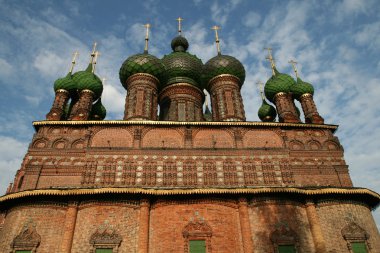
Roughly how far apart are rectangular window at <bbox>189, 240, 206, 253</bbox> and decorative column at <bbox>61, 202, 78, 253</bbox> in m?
3.60

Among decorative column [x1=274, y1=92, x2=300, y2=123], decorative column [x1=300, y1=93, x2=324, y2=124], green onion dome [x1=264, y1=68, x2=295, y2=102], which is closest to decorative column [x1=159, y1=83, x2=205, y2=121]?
green onion dome [x1=264, y1=68, x2=295, y2=102]

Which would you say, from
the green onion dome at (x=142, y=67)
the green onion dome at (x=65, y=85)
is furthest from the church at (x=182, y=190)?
the green onion dome at (x=142, y=67)

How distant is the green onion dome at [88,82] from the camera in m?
16.1

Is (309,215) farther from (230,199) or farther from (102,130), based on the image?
(102,130)

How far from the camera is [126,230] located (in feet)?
34.2

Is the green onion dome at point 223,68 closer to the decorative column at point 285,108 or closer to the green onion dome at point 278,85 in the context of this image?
the green onion dome at point 278,85

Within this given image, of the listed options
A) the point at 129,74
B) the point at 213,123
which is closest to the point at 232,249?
the point at 213,123

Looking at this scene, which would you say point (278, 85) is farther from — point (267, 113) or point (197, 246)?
point (197, 246)

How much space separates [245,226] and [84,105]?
9072 millimetres

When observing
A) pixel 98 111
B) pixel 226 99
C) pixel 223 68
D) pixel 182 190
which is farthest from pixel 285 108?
pixel 98 111

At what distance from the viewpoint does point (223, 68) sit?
1742 centimetres

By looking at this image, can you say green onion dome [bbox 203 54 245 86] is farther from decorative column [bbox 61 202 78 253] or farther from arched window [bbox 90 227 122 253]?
arched window [bbox 90 227 122 253]

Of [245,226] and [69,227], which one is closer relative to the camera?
[69,227]

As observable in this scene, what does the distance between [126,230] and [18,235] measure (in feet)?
10.6
